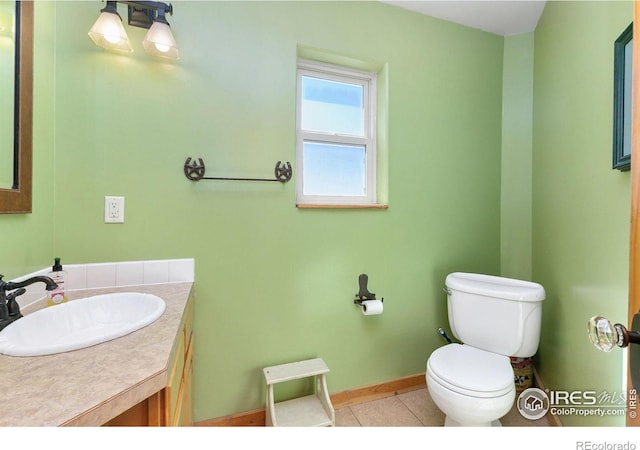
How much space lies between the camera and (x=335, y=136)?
1.67 m

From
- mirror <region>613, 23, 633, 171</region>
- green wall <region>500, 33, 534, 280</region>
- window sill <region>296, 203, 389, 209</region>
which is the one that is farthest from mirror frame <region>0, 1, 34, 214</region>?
green wall <region>500, 33, 534, 280</region>

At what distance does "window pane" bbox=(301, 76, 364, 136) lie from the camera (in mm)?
1645

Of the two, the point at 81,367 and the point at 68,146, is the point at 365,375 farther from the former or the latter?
the point at 68,146

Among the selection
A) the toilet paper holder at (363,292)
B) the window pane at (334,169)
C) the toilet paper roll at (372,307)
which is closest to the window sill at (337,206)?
the window pane at (334,169)

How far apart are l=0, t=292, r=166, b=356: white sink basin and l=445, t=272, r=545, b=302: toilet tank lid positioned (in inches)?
58.8

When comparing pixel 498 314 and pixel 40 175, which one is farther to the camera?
pixel 498 314

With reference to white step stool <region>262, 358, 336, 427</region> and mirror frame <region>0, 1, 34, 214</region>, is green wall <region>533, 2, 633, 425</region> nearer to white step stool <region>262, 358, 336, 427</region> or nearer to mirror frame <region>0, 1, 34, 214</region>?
white step stool <region>262, 358, 336, 427</region>

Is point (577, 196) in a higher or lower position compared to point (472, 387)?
higher

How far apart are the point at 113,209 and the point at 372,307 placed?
1400 millimetres

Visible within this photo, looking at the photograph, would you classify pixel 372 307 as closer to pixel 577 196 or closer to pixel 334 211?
pixel 334 211

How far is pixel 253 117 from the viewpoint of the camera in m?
1.41

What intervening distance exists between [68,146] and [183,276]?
29.8 inches

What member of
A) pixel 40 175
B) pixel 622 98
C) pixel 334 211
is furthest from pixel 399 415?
pixel 40 175
